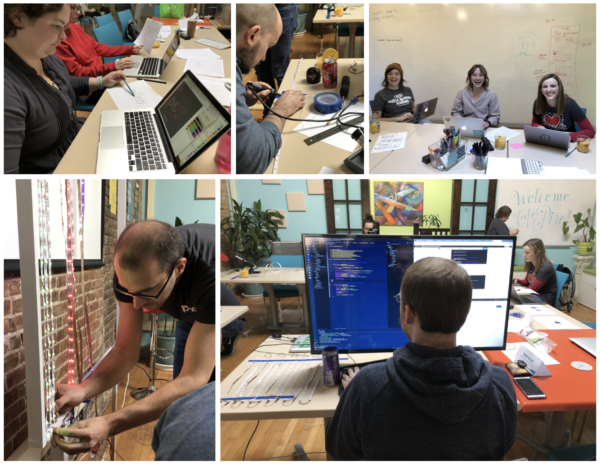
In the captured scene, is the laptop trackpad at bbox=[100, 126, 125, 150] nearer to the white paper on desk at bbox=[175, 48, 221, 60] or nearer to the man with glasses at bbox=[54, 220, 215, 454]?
the man with glasses at bbox=[54, 220, 215, 454]

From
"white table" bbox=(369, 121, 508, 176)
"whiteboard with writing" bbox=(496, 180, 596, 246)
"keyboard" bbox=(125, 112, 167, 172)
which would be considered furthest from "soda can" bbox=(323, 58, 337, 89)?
"whiteboard with writing" bbox=(496, 180, 596, 246)

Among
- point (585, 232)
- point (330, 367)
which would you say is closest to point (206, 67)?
point (330, 367)

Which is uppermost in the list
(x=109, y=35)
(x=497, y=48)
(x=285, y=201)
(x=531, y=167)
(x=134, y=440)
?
(x=497, y=48)

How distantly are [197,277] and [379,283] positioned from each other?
61 cm

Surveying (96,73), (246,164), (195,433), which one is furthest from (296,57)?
(195,433)

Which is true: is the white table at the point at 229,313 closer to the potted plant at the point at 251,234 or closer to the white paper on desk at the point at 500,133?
the white paper on desk at the point at 500,133

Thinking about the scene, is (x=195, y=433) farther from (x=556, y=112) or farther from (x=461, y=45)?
(x=461, y=45)

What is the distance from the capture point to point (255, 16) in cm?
130

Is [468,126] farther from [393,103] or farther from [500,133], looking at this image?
[393,103]

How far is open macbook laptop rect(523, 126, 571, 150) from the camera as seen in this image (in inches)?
84.4

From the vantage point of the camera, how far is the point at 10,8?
111 centimetres

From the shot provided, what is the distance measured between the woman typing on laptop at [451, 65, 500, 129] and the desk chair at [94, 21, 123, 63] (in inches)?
99.3

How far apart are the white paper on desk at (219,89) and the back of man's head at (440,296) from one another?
860mm

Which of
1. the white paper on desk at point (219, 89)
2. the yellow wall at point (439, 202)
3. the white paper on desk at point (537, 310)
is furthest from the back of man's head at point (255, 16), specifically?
the yellow wall at point (439, 202)
